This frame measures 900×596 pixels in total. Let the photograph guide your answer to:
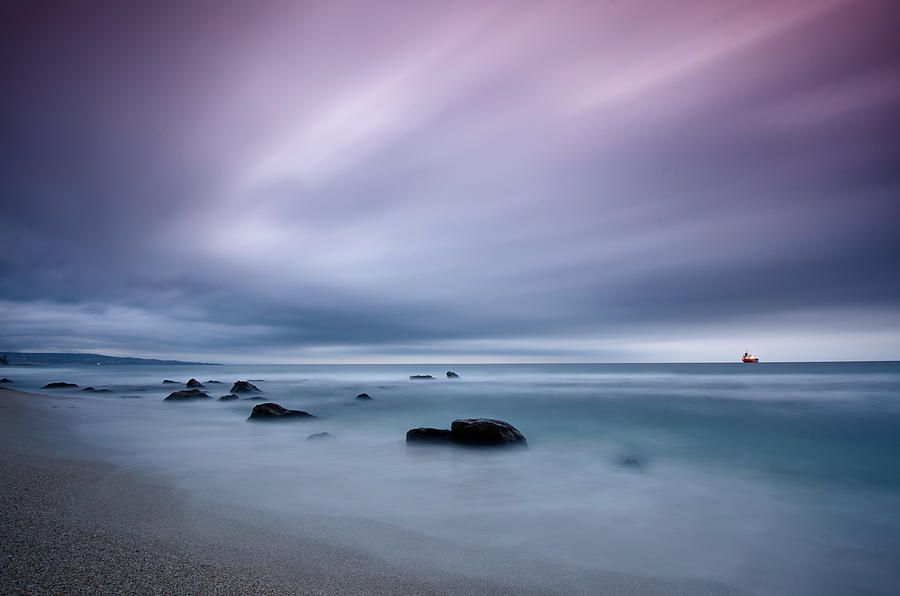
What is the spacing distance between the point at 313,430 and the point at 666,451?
978 centimetres

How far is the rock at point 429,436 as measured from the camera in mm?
10203

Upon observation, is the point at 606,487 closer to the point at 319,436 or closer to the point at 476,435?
the point at 476,435

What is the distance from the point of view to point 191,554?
11.0 feet

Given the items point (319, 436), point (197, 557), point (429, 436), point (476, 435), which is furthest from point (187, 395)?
point (197, 557)

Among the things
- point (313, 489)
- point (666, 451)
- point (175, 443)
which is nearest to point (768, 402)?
point (666, 451)

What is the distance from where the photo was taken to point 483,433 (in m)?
9.73

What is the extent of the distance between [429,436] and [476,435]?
4.27 ft

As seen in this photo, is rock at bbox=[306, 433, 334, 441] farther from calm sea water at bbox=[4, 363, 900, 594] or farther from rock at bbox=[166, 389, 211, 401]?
rock at bbox=[166, 389, 211, 401]

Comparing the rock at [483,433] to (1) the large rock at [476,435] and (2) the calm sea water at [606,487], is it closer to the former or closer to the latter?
(1) the large rock at [476,435]

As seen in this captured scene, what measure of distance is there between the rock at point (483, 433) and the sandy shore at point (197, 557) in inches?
208

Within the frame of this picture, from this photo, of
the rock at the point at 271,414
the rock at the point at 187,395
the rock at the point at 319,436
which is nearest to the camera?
the rock at the point at 319,436

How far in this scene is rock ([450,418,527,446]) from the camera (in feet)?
31.8

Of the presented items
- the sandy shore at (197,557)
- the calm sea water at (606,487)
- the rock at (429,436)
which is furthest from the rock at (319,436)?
the sandy shore at (197,557)

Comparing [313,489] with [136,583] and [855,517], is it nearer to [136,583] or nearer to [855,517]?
[136,583]
